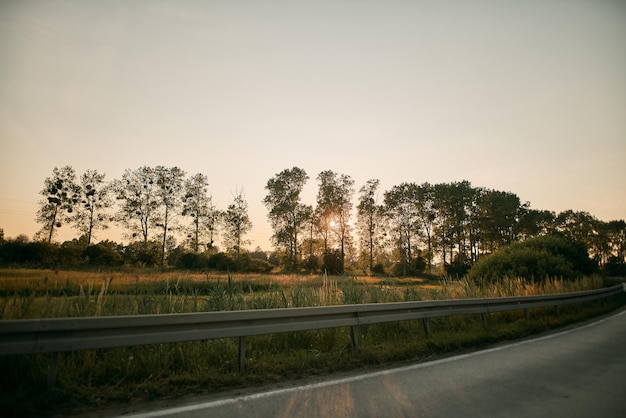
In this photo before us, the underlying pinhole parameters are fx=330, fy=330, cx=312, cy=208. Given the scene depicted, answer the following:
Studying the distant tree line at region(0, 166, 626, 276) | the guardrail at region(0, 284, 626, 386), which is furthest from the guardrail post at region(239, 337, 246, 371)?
the distant tree line at region(0, 166, 626, 276)

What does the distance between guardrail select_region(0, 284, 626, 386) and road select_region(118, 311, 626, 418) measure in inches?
39.3

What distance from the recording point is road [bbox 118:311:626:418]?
3.49m

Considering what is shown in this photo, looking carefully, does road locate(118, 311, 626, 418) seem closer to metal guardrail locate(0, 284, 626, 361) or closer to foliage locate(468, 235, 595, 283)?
metal guardrail locate(0, 284, 626, 361)

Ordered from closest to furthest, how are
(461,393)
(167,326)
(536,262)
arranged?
(461,393), (167,326), (536,262)

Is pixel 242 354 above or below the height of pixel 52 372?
below

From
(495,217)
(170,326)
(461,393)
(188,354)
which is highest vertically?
(495,217)

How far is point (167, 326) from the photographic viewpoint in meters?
4.29

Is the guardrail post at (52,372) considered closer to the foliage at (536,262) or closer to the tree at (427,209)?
the foliage at (536,262)

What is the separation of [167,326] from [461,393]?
12.5ft

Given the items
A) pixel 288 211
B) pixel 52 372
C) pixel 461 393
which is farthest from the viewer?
pixel 288 211

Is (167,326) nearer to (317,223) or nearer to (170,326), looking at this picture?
(170,326)

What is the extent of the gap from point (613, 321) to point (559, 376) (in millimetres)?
9833

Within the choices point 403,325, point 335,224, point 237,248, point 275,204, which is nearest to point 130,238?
point 237,248

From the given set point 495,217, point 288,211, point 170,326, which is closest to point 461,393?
point 170,326
